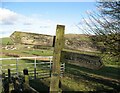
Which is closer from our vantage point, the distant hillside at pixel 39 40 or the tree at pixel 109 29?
the distant hillside at pixel 39 40

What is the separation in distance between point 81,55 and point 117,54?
30.2ft

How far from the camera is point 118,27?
1323 cm

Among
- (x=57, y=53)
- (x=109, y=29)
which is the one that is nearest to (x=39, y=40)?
(x=57, y=53)

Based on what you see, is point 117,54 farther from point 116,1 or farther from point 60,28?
point 60,28

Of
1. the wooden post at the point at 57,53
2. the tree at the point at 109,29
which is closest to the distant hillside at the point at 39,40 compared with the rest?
the wooden post at the point at 57,53

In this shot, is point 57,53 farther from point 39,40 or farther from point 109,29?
point 109,29

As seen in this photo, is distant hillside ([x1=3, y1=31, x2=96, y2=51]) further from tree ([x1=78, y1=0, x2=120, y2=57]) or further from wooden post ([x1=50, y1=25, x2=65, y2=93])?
tree ([x1=78, y1=0, x2=120, y2=57])

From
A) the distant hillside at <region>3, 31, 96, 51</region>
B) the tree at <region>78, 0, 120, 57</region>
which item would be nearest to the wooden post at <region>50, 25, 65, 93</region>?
the distant hillside at <region>3, 31, 96, 51</region>

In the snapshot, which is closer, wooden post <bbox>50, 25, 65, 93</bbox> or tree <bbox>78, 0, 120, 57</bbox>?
wooden post <bbox>50, 25, 65, 93</bbox>

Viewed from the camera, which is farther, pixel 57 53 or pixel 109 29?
pixel 109 29

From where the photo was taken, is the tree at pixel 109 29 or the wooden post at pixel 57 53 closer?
the wooden post at pixel 57 53

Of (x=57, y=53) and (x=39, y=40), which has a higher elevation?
(x=39, y=40)

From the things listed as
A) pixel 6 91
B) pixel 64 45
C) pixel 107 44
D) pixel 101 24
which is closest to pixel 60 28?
pixel 64 45

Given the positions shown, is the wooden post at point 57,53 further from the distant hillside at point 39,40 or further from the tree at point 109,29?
the tree at point 109,29
